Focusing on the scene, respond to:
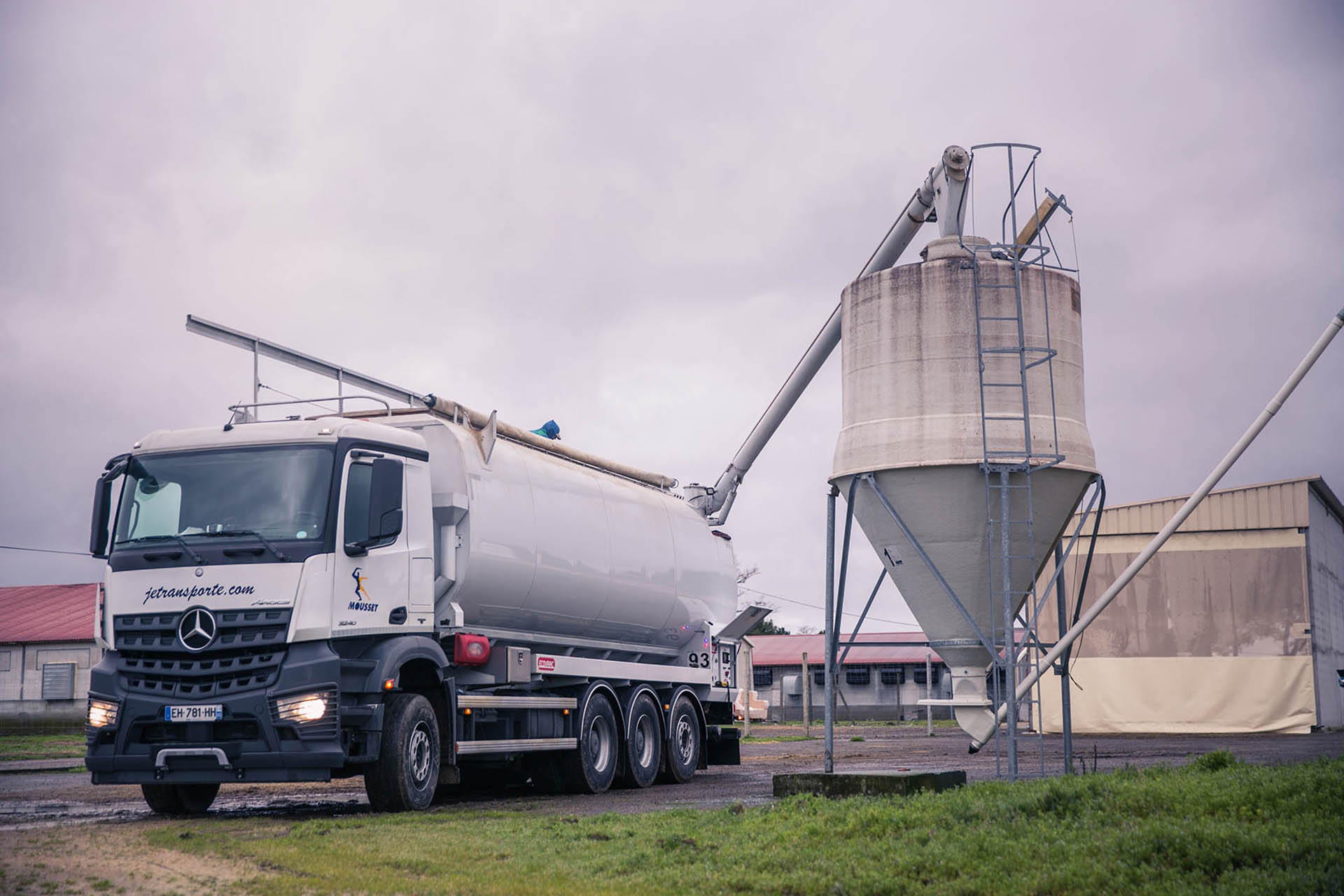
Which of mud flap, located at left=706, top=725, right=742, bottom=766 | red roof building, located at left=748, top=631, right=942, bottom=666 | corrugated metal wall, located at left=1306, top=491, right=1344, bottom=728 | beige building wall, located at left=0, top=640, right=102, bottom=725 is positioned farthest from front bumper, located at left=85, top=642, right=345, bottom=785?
red roof building, located at left=748, top=631, right=942, bottom=666

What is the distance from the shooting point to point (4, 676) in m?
48.3

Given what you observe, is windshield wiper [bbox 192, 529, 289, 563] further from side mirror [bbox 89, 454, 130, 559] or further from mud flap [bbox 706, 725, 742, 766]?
mud flap [bbox 706, 725, 742, 766]

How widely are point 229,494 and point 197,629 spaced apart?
1.37 m

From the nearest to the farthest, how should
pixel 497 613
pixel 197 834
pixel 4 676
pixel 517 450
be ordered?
pixel 197 834 < pixel 497 613 < pixel 517 450 < pixel 4 676

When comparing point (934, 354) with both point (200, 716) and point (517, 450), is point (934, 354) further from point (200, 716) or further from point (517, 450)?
point (200, 716)

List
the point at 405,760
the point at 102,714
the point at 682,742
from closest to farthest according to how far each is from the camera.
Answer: the point at 102,714 → the point at 405,760 → the point at 682,742

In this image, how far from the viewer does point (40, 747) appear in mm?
33938

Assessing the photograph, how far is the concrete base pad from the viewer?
12898 millimetres

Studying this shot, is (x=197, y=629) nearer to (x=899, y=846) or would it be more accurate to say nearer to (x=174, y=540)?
(x=174, y=540)

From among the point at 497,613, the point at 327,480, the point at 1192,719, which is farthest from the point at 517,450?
the point at 1192,719

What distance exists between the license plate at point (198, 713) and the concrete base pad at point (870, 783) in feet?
18.3

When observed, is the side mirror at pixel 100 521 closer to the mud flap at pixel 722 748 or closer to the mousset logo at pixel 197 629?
the mousset logo at pixel 197 629

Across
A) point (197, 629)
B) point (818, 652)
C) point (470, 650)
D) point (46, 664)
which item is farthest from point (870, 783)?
Answer: point (818, 652)

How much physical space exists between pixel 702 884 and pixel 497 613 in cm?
723
